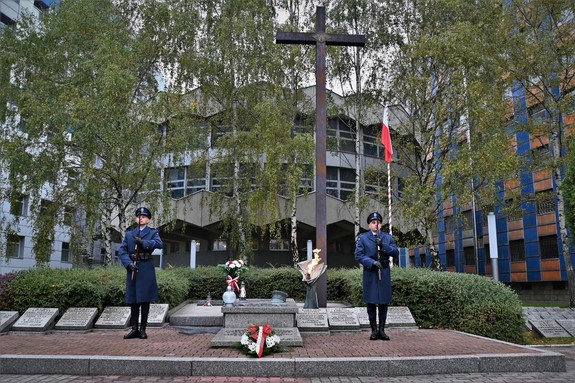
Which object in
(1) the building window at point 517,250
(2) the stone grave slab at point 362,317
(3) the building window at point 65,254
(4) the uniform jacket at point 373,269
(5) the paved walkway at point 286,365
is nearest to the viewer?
(5) the paved walkway at point 286,365

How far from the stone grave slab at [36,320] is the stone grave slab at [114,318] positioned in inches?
35.0

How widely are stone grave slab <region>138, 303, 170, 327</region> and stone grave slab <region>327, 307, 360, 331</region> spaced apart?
3.58 meters

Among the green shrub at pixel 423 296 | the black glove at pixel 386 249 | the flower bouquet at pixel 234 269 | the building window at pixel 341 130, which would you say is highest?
the building window at pixel 341 130

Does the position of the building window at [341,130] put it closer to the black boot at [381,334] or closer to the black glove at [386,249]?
the black glove at [386,249]

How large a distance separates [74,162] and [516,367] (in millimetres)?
16513

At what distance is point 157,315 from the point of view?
1104cm

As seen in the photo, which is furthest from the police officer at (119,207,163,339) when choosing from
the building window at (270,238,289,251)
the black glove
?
the building window at (270,238,289,251)

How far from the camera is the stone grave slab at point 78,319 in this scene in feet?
33.5

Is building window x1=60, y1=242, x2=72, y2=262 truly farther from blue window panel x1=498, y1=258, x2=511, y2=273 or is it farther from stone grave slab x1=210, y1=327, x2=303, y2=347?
stone grave slab x1=210, y1=327, x2=303, y2=347

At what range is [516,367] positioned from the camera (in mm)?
7141

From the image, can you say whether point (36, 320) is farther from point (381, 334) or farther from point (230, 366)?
point (381, 334)

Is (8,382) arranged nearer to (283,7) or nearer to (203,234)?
(283,7)

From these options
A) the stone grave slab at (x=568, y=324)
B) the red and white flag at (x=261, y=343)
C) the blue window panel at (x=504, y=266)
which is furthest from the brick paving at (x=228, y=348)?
the blue window panel at (x=504, y=266)

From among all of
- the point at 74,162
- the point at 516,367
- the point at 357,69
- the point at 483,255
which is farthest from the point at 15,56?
the point at 483,255
